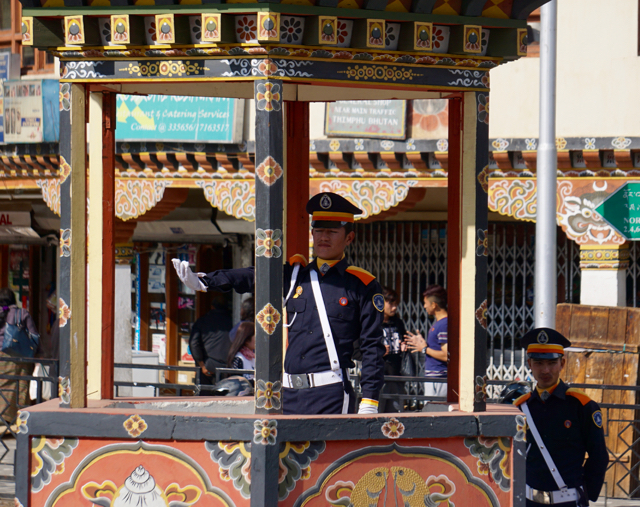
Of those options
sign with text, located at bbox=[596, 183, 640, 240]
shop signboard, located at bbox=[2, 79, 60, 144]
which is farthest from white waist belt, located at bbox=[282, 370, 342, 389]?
shop signboard, located at bbox=[2, 79, 60, 144]

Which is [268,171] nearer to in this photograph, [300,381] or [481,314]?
[300,381]

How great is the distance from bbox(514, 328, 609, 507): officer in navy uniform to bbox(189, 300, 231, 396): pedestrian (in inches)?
231

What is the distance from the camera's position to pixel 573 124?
31.0ft

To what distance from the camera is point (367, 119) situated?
32.4ft

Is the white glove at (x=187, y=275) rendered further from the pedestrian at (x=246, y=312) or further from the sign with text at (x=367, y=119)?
the sign with text at (x=367, y=119)

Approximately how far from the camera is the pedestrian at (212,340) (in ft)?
32.7

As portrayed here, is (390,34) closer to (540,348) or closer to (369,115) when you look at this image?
(540,348)

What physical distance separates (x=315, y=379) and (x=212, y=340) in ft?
19.6

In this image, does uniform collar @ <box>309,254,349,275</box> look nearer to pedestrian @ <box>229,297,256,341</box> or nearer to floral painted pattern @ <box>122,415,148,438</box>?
floral painted pattern @ <box>122,415,148,438</box>

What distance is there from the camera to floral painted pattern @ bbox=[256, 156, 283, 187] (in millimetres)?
3809

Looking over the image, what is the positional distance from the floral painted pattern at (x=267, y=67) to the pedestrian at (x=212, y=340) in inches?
249

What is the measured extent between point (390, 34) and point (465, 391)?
164 centimetres

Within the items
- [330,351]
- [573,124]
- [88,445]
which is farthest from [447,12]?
[573,124]

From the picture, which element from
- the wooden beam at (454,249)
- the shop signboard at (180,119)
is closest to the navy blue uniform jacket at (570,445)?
the wooden beam at (454,249)
